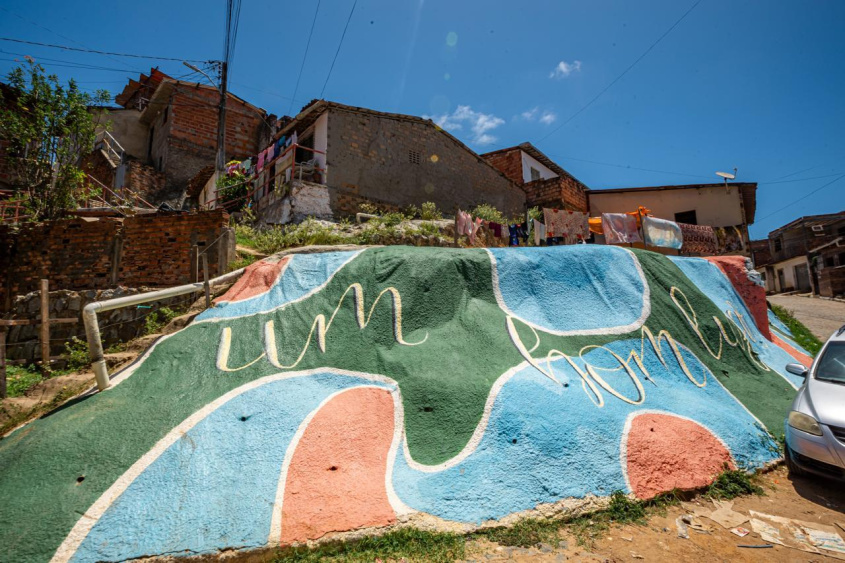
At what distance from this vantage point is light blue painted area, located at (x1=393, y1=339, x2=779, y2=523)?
3.29 m

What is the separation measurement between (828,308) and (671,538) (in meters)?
17.0

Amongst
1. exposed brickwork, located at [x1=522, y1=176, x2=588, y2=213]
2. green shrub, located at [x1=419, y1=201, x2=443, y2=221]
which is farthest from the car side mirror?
exposed brickwork, located at [x1=522, y1=176, x2=588, y2=213]

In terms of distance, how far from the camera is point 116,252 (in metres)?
7.73

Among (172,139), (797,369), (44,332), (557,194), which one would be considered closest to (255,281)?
(44,332)

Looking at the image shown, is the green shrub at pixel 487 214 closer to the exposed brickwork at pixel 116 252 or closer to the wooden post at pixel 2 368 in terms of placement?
the exposed brickwork at pixel 116 252

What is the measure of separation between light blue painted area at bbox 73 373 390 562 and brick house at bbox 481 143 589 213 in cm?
1522

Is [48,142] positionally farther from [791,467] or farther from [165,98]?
[791,467]

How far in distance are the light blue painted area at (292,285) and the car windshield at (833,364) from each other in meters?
5.97

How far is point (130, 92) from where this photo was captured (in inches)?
964

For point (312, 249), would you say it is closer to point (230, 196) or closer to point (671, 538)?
point (671, 538)

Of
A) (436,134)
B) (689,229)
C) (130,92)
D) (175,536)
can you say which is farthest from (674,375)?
(130,92)

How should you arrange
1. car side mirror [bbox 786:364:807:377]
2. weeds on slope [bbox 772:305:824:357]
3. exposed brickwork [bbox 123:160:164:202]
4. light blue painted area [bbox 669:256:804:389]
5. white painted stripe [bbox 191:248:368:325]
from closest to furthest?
car side mirror [bbox 786:364:807:377] → white painted stripe [bbox 191:248:368:325] → light blue painted area [bbox 669:256:804:389] → weeds on slope [bbox 772:305:824:357] → exposed brickwork [bbox 123:160:164:202]

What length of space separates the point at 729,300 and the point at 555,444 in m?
5.44

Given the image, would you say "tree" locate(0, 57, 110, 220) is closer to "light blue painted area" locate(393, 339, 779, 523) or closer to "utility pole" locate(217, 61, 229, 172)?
"utility pole" locate(217, 61, 229, 172)
